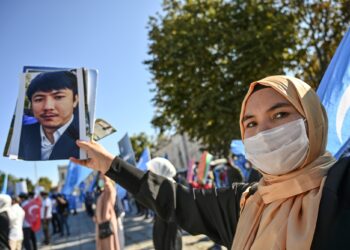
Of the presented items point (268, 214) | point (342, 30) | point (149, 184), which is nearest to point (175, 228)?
point (149, 184)

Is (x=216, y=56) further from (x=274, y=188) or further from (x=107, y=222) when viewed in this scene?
(x=274, y=188)

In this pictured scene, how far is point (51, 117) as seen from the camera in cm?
243

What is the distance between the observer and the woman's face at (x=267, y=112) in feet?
6.10

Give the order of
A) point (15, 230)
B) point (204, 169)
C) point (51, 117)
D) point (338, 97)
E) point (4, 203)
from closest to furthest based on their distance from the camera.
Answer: point (51, 117) < point (338, 97) < point (4, 203) < point (15, 230) < point (204, 169)

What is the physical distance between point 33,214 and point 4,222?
15.7 ft

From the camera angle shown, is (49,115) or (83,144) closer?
(83,144)

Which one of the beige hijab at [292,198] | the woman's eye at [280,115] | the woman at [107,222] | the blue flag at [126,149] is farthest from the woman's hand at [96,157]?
the blue flag at [126,149]

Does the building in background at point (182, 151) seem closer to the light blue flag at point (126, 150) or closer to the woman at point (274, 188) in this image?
the light blue flag at point (126, 150)

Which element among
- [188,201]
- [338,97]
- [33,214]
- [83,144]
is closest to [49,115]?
[83,144]

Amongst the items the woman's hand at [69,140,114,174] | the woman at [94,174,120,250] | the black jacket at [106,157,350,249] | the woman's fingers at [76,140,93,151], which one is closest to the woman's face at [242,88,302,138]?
the black jacket at [106,157,350,249]

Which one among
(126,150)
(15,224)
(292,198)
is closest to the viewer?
(292,198)

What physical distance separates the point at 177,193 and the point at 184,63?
13985 mm

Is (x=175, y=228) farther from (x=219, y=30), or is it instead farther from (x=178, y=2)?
(x=178, y=2)

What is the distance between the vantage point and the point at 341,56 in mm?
3225
